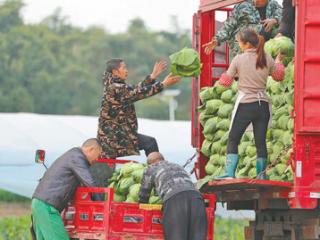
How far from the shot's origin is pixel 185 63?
13109mm

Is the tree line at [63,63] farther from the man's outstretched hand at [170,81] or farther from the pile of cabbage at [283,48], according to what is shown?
the pile of cabbage at [283,48]

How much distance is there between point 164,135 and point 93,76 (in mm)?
38613

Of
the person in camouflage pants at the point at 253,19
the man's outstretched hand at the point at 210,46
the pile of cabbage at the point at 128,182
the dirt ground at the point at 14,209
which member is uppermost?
the person in camouflage pants at the point at 253,19

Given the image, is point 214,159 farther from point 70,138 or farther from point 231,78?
point 70,138

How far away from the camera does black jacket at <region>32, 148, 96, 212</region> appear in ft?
38.3

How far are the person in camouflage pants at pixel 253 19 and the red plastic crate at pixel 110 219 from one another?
2746 millimetres

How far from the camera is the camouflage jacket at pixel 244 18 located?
13.8 metres

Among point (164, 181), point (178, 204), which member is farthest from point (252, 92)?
A: point (178, 204)

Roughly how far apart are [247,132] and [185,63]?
104 centimetres

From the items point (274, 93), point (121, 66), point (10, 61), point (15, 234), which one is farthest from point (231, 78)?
point (10, 61)

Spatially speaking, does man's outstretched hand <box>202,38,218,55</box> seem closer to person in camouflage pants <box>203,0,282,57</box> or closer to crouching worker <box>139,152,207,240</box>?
person in camouflage pants <box>203,0,282,57</box>

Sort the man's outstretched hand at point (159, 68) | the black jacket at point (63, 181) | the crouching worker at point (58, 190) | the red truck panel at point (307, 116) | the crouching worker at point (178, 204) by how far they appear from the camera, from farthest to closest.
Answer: the man's outstretched hand at point (159, 68) → the red truck panel at point (307, 116) → the black jacket at point (63, 181) → the crouching worker at point (58, 190) → the crouching worker at point (178, 204)

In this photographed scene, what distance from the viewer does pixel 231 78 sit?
12.4m

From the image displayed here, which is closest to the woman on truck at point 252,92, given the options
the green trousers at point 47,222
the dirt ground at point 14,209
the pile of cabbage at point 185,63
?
the pile of cabbage at point 185,63
